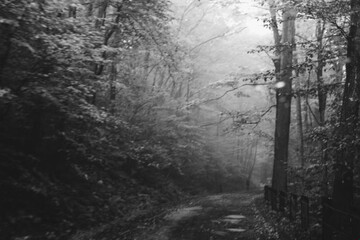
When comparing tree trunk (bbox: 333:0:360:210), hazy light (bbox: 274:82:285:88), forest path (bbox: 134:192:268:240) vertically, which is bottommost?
forest path (bbox: 134:192:268:240)

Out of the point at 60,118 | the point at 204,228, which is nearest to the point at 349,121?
the point at 204,228

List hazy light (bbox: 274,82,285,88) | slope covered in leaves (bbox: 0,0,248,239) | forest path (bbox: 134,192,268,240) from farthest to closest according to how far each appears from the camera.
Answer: hazy light (bbox: 274,82,285,88) < forest path (bbox: 134,192,268,240) < slope covered in leaves (bbox: 0,0,248,239)

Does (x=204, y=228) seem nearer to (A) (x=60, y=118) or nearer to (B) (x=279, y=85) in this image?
(A) (x=60, y=118)

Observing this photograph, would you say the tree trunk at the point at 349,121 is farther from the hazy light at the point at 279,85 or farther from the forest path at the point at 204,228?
the hazy light at the point at 279,85

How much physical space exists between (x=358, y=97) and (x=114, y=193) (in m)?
10.9

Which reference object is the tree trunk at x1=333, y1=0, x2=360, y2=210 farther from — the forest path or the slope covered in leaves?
the slope covered in leaves

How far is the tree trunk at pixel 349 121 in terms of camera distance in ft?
25.1

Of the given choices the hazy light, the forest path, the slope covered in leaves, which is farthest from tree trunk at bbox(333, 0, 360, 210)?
the hazy light

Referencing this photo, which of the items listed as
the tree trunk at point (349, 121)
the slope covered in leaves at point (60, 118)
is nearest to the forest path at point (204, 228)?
the slope covered in leaves at point (60, 118)

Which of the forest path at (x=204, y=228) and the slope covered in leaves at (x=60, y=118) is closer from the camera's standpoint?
the slope covered in leaves at (x=60, y=118)

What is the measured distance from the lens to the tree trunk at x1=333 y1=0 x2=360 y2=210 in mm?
7645

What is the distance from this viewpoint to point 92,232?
9672 millimetres

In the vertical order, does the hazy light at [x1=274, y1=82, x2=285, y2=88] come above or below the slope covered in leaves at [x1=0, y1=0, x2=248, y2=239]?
above

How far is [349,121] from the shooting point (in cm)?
777
